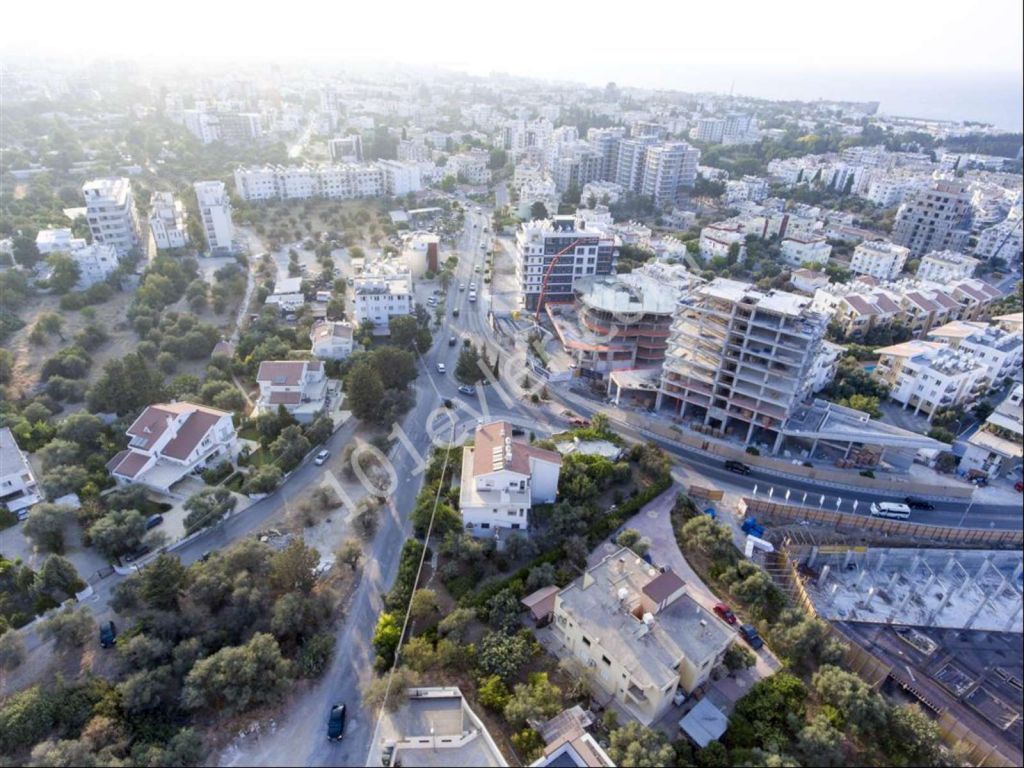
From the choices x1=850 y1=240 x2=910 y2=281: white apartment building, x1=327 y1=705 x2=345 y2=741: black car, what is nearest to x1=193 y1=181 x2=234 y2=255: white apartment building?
x1=327 y1=705 x2=345 y2=741: black car

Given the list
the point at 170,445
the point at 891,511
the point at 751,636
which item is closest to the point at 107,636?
the point at 170,445

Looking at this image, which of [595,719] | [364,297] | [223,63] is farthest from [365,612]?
[223,63]

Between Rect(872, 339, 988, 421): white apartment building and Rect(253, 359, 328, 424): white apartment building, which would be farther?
Rect(872, 339, 988, 421): white apartment building

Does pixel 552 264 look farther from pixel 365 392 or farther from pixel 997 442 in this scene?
pixel 997 442

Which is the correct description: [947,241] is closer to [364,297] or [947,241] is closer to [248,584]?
[364,297]

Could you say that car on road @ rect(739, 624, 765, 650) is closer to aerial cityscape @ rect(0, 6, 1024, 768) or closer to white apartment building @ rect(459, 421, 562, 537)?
aerial cityscape @ rect(0, 6, 1024, 768)

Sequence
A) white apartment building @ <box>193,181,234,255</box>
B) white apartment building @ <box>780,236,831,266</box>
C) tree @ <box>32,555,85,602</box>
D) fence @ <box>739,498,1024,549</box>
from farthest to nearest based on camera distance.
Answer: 1. white apartment building @ <box>780,236,831,266</box>
2. white apartment building @ <box>193,181,234,255</box>
3. fence @ <box>739,498,1024,549</box>
4. tree @ <box>32,555,85,602</box>
